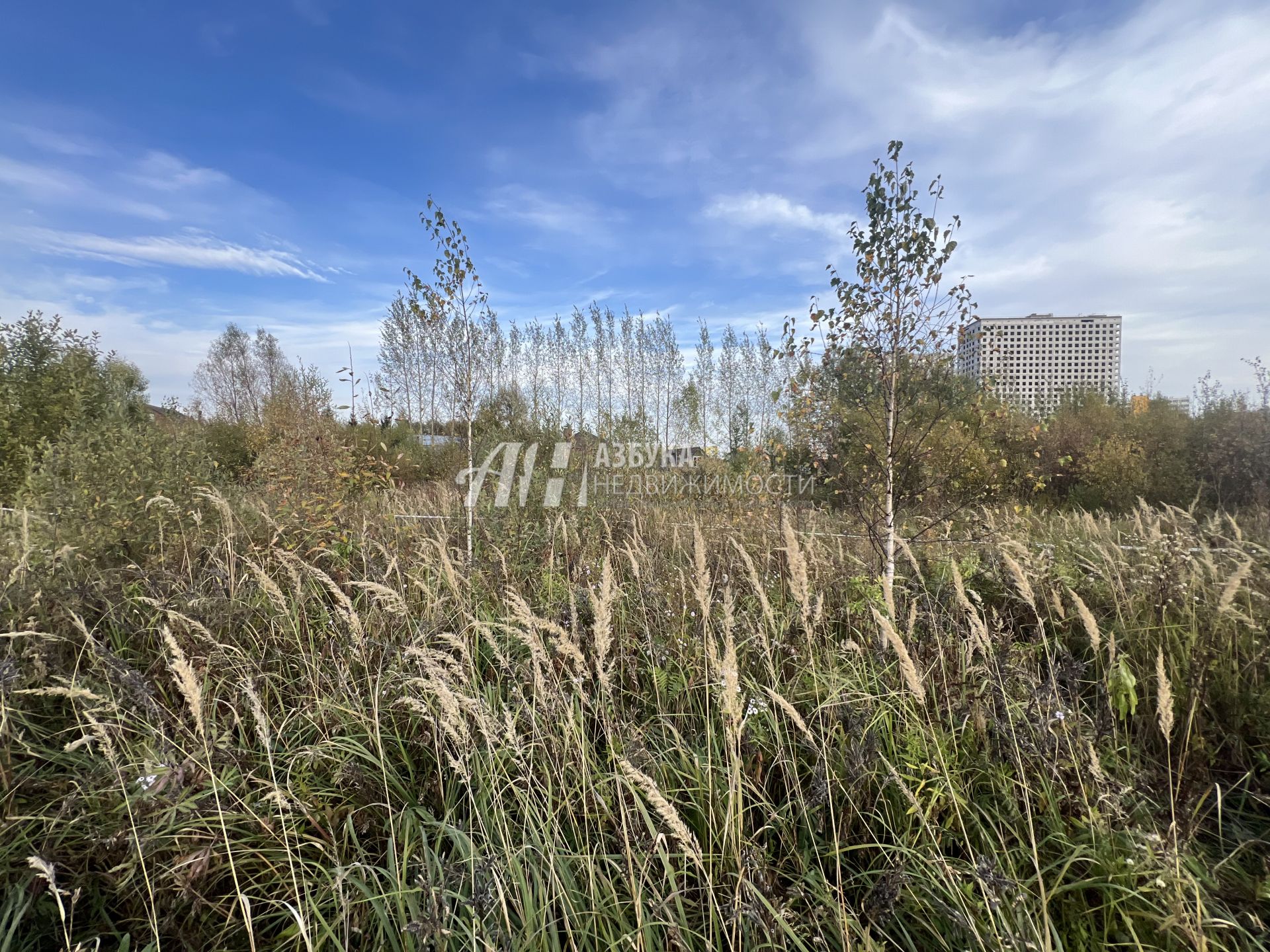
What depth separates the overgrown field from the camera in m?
1.33

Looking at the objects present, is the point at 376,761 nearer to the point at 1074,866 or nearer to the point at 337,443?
the point at 1074,866

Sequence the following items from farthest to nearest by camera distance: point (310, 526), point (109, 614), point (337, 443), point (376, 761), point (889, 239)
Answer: point (337, 443) → point (310, 526) → point (889, 239) → point (109, 614) → point (376, 761)

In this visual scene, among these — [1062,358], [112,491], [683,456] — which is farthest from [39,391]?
[1062,358]

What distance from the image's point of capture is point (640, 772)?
1409mm

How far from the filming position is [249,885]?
1.65 meters

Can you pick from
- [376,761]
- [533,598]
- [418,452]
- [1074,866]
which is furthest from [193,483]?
[418,452]

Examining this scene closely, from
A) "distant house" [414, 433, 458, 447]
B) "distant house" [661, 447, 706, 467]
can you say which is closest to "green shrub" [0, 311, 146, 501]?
"distant house" [414, 433, 458, 447]

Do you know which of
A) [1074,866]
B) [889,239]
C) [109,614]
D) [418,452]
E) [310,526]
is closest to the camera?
[1074,866]

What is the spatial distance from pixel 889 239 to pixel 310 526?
14.8 ft

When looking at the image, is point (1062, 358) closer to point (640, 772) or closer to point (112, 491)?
point (640, 772)

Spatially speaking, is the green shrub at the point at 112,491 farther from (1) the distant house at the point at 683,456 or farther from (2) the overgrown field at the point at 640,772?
(1) the distant house at the point at 683,456

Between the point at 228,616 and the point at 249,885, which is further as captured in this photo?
the point at 228,616

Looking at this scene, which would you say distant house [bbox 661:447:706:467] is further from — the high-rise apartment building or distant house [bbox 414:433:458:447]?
the high-rise apartment building

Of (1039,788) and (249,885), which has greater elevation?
(1039,788)
